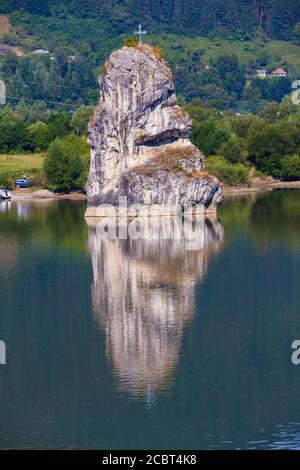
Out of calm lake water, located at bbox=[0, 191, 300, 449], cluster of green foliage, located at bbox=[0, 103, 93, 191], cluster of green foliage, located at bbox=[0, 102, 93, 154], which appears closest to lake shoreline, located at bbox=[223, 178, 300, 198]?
cluster of green foliage, located at bbox=[0, 103, 93, 191]

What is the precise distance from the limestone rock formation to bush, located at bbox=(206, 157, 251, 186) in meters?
15.8

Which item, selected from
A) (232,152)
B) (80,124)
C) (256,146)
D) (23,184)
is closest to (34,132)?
(80,124)

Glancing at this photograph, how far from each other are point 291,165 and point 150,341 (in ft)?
193

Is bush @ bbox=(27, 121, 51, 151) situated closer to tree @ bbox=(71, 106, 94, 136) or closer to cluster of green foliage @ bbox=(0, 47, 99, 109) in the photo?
tree @ bbox=(71, 106, 94, 136)

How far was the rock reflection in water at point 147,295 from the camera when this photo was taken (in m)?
43.3

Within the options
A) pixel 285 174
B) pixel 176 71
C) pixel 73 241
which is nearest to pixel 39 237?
pixel 73 241

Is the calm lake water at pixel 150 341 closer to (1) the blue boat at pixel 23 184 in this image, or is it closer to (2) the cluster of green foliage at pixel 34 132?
(1) the blue boat at pixel 23 184

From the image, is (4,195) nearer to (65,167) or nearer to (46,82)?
(65,167)

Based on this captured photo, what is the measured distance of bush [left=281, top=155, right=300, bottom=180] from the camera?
104 m

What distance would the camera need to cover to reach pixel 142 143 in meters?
81.1

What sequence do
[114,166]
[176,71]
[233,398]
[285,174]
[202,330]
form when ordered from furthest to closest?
1. [176,71]
2. [285,174]
3. [114,166]
4. [202,330]
5. [233,398]

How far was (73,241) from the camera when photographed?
72.6 m

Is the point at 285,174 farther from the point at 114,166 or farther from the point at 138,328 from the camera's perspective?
the point at 138,328
